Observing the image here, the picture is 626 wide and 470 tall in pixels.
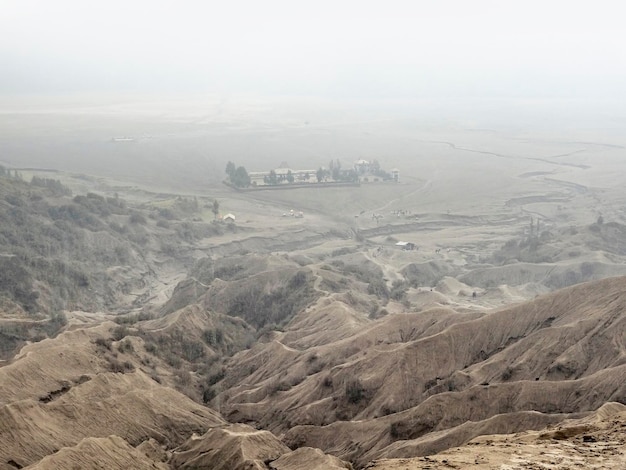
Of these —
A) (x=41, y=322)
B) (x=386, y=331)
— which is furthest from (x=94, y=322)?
(x=386, y=331)

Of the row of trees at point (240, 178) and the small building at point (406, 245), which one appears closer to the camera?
the small building at point (406, 245)

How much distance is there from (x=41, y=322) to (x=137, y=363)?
47.7ft

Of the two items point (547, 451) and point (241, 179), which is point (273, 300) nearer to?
point (547, 451)

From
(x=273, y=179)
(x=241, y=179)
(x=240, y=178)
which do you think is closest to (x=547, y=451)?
(x=241, y=179)

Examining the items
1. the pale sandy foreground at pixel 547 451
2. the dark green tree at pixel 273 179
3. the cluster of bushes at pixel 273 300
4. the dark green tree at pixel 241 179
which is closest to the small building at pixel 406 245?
the cluster of bushes at pixel 273 300

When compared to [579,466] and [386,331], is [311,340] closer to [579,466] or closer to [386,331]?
[386,331]

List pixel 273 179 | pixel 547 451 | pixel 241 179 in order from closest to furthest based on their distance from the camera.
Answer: pixel 547 451 < pixel 241 179 < pixel 273 179

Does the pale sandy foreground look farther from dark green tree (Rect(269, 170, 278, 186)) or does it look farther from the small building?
dark green tree (Rect(269, 170, 278, 186))

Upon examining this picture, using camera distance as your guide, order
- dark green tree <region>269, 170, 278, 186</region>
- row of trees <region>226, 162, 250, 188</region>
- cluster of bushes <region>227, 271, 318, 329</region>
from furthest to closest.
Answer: dark green tree <region>269, 170, 278, 186</region> → row of trees <region>226, 162, 250, 188</region> → cluster of bushes <region>227, 271, 318, 329</region>

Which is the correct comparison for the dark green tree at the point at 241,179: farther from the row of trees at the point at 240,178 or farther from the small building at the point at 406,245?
the small building at the point at 406,245

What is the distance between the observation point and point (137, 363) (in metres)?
56.3

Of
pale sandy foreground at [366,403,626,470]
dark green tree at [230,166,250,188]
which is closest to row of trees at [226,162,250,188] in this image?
dark green tree at [230,166,250,188]

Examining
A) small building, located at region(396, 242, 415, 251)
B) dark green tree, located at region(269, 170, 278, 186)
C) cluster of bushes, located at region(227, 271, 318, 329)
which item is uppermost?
dark green tree, located at region(269, 170, 278, 186)

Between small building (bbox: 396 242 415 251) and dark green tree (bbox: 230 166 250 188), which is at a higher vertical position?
dark green tree (bbox: 230 166 250 188)
